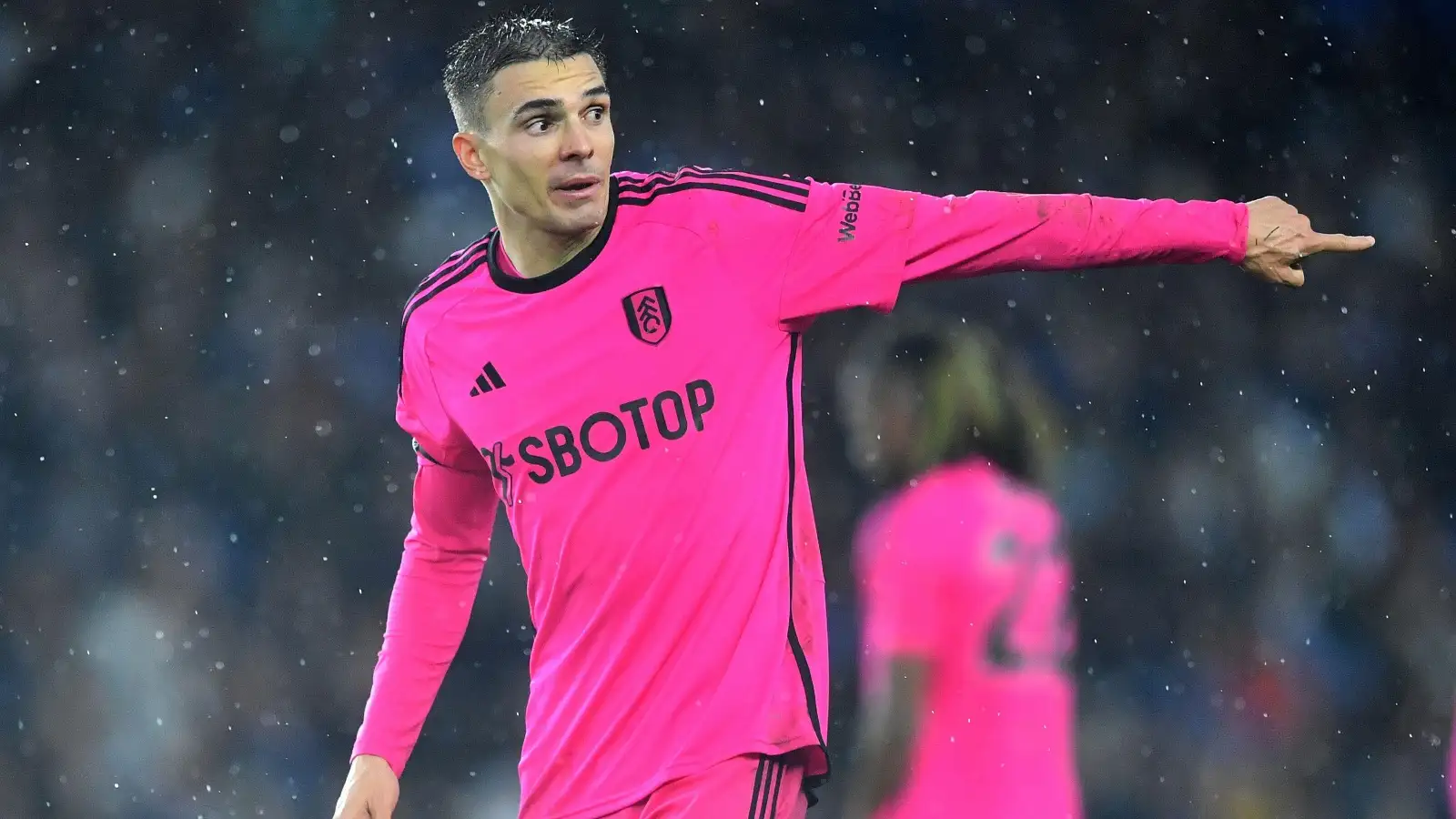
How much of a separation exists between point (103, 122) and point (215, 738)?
1668 mm

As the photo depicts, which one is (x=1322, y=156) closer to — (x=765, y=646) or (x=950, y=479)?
(x=950, y=479)

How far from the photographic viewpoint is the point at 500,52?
236 cm

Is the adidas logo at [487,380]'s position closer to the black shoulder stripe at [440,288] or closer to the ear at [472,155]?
the black shoulder stripe at [440,288]

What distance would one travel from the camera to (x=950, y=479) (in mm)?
3287

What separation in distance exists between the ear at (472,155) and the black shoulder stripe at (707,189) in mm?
215

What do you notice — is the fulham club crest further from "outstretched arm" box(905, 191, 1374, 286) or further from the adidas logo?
"outstretched arm" box(905, 191, 1374, 286)

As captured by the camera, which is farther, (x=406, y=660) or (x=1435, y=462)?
(x=1435, y=462)

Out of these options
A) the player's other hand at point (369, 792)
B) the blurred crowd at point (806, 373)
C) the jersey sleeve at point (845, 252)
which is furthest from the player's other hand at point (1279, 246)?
the blurred crowd at point (806, 373)

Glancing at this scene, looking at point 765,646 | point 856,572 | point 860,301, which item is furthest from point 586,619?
point 856,572

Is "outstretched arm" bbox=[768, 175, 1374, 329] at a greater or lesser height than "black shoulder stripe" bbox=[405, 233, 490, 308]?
lesser

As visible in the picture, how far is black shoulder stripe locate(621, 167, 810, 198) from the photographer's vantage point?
7.57ft

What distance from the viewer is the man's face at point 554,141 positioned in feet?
7.57

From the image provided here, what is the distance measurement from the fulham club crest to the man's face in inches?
4.9

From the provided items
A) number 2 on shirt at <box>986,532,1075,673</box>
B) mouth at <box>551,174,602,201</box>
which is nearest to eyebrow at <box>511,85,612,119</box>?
mouth at <box>551,174,602,201</box>
